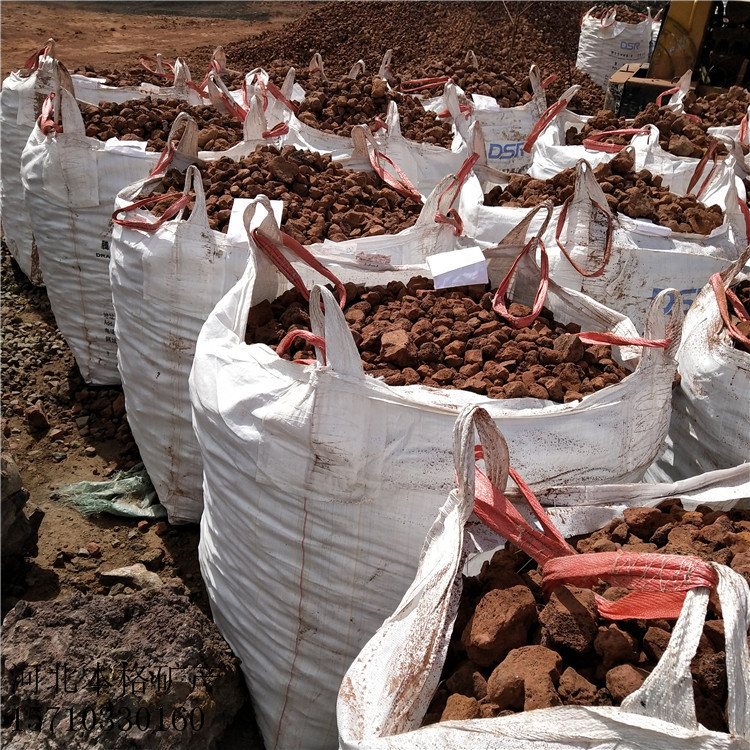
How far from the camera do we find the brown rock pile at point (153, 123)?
3.26m

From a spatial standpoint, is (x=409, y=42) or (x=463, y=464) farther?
(x=409, y=42)

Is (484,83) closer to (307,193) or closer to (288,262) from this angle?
(307,193)

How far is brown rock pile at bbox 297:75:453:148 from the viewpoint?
3738mm

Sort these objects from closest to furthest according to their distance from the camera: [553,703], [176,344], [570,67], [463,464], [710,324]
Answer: [553,703], [463,464], [710,324], [176,344], [570,67]

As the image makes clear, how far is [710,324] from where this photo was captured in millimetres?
1998

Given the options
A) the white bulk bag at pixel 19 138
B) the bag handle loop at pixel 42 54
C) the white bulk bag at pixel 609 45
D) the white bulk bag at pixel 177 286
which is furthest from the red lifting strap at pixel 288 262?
the white bulk bag at pixel 609 45

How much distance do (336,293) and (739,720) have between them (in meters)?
1.44

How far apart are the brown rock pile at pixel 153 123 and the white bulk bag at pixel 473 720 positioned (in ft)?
8.15

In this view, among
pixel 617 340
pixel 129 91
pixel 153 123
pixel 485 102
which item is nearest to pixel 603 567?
pixel 617 340

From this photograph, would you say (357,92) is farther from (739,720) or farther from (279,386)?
(739,720)

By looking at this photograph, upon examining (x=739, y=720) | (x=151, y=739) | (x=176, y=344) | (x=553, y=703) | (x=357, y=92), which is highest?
(x=357, y=92)

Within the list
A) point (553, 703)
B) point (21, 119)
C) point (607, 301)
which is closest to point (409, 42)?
point (21, 119)

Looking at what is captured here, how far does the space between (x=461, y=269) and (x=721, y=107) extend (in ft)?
11.0

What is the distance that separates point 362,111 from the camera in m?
3.91
